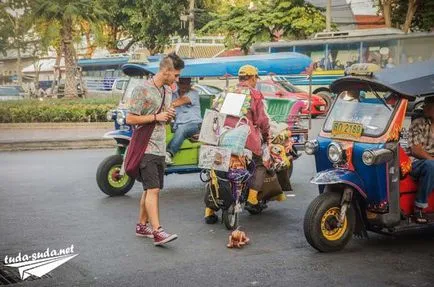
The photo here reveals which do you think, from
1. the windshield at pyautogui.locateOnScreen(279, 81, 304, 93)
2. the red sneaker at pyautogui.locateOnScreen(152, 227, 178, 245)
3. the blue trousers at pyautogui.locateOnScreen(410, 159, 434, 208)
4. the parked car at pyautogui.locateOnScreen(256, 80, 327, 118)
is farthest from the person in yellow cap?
the windshield at pyautogui.locateOnScreen(279, 81, 304, 93)

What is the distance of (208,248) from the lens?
6.12m

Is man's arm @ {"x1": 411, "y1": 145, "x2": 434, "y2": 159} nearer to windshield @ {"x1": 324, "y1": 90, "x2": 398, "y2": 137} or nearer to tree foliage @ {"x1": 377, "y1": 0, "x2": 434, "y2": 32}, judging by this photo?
windshield @ {"x1": 324, "y1": 90, "x2": 398, "y2": 137}

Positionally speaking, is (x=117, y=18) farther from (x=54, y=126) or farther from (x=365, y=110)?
(x=365, y=110)

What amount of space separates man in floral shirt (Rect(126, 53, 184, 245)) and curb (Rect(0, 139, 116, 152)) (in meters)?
9.27

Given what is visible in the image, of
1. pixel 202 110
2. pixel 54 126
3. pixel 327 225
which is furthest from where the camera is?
pixel 54 126

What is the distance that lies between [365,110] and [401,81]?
453 mm

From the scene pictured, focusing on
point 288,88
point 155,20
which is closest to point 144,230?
point 288,88

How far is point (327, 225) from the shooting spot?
583 centimetres

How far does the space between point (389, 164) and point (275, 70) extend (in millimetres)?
4128

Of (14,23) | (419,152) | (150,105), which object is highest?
(14,23)

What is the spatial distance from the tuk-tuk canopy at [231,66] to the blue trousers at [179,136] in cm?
71

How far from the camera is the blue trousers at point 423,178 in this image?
5.94 m

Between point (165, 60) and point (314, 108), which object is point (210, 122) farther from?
point (314, 108)

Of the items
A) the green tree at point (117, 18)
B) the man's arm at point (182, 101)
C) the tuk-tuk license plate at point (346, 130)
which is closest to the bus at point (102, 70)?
the green tree at point (117, 18)
